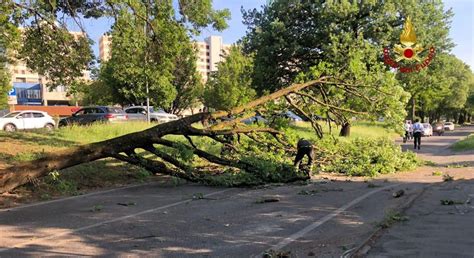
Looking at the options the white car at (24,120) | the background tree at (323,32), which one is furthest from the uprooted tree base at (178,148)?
the white car at (24,120)

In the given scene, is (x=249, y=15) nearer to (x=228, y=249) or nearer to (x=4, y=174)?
(x=4, y=174)

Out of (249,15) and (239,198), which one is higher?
(249,15)

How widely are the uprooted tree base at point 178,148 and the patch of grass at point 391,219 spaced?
165 inches

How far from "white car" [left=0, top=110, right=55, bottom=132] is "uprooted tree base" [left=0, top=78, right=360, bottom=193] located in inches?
703

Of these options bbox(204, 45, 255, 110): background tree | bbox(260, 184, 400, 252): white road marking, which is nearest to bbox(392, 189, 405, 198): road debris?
bbox(260, 184, 400, 252): white road marking

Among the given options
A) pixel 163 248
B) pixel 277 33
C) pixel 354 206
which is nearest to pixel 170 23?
pixel 354 206

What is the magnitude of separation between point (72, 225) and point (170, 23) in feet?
25.5

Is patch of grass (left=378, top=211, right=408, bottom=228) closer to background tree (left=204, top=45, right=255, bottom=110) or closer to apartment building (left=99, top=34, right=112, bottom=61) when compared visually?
apartment building (left=99, top=34, right=112, bottom=61)

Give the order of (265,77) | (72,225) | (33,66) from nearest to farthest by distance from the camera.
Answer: (72,225) → (33,66) → (265,77)

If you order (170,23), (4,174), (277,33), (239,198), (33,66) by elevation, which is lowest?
(239,198)

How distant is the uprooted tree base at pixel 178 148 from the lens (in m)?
9.05

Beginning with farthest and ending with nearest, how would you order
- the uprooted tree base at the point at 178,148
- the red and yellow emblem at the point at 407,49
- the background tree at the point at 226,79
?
the background tree at the point at 226,79 < the red and yellow emblem at the point at 407,49 < the uprooted tree base at the point at 178,148

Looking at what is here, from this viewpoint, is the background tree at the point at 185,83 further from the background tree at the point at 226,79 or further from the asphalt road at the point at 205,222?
the asphalt road at the point at 205,222

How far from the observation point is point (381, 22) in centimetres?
2948
